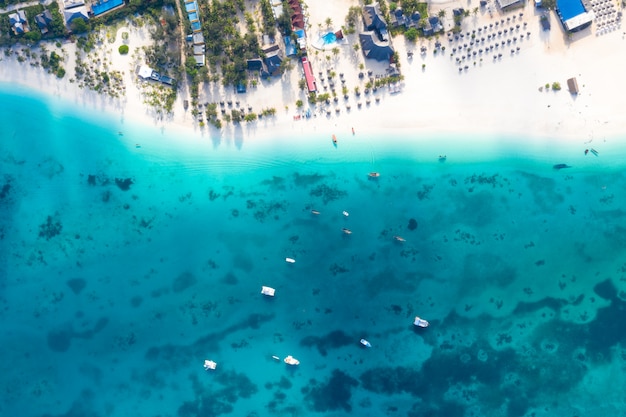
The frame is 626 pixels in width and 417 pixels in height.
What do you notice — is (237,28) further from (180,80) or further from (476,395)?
(476,395)

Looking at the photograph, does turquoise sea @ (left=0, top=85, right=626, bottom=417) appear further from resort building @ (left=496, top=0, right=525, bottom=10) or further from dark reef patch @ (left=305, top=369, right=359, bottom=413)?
resort building @ (left=496, top=0, right=525, bottom=10)

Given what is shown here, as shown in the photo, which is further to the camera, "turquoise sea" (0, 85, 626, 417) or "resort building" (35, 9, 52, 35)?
"turquoise sea" (0, 85, 626, 417)

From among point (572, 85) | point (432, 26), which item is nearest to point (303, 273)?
point (432, 26)

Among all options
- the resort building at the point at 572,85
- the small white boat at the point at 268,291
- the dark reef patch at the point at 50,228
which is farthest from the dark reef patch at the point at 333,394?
the resort building at the point at 572,85

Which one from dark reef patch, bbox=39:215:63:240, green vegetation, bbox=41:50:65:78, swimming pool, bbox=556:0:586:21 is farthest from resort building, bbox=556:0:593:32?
dark reef patch, bbox=39:215:63:240

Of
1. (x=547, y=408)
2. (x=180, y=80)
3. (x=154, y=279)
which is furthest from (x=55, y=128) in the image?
(x=547, y=408)
